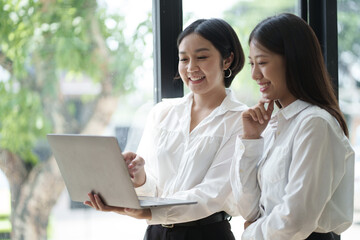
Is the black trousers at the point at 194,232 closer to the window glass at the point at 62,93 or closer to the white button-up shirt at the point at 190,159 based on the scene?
the white button-up shirt at the point at 190,159

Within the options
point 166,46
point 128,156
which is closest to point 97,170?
point 128,156

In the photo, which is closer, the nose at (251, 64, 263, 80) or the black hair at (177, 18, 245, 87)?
the nose at (251, 64, 263, 80)

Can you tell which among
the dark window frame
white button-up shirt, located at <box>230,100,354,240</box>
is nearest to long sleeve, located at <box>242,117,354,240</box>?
white button-up shirt, located at <box>230,100,354,240</box>

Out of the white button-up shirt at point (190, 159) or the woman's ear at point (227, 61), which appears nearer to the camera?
the white button-up shirt at point (190, 159)

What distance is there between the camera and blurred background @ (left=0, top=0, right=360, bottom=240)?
2.41m

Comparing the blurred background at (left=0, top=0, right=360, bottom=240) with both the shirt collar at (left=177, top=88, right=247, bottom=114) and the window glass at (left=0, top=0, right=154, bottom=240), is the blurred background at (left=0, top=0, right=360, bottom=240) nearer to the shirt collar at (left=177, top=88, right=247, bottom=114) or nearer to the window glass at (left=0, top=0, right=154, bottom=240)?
the window glass at (left=0, top=0, right=154, bottom=240)

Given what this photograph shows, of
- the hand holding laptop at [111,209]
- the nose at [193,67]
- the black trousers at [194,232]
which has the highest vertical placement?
the nose at [193,67]

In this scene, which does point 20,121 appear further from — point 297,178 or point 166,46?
point 297,178

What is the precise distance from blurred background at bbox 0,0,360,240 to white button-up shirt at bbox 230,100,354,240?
0.86 meters

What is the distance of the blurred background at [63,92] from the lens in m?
2.41

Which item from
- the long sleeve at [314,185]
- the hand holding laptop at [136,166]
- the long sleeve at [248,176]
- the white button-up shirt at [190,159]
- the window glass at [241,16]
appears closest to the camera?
the long sleeve at [314,185]

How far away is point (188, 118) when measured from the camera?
7.52ft

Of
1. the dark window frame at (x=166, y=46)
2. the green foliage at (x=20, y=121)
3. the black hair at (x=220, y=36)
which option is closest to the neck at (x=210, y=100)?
the black hair at (x=220, y=36)

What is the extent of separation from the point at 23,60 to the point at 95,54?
0.33 meters
